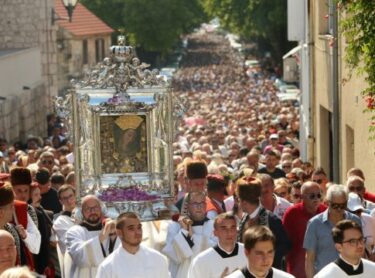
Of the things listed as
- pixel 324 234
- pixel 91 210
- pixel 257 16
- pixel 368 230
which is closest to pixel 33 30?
pixel 257 16

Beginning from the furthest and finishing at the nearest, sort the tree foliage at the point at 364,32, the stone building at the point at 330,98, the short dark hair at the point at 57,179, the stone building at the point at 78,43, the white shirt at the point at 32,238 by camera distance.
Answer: the stone building at the point at 78,43, the stone building at the point at 330,98, the short dark hair at the point at 57,179, the tree foliage at the point at 364,32, the white shirt at the point at 32,238

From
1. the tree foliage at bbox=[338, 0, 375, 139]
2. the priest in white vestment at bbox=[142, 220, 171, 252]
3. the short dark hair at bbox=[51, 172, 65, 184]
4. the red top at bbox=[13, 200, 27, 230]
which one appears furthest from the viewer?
the short dark hair at bbox=[51, 172, 65, 184]

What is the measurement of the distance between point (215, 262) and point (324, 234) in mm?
1529

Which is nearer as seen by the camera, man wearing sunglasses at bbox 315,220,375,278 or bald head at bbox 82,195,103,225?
man wearing sunglasses at bbox 315,220,375,278

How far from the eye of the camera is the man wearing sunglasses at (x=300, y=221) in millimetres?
13375

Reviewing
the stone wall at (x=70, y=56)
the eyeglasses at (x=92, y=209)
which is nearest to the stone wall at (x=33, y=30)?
the stone wall at (x=70, y=56)

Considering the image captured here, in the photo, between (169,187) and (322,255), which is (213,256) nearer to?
(322,255)

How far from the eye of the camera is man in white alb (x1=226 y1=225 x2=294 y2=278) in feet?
32.8

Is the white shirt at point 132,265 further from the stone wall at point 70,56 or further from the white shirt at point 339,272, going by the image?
the stone wall at point 70,56

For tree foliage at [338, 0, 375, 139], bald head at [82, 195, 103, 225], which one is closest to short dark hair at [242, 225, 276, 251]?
bald head at [82, 195, 103, 225]

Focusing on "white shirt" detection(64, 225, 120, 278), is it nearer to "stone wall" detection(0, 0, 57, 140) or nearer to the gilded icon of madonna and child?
the gilded icon of madonna and child

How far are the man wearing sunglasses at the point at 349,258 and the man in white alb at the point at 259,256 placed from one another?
0.55m

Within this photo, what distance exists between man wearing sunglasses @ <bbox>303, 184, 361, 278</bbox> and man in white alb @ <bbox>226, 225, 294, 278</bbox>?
8.12ft

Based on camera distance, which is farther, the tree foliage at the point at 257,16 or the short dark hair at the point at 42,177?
the tree foliage at the point at 257,16
